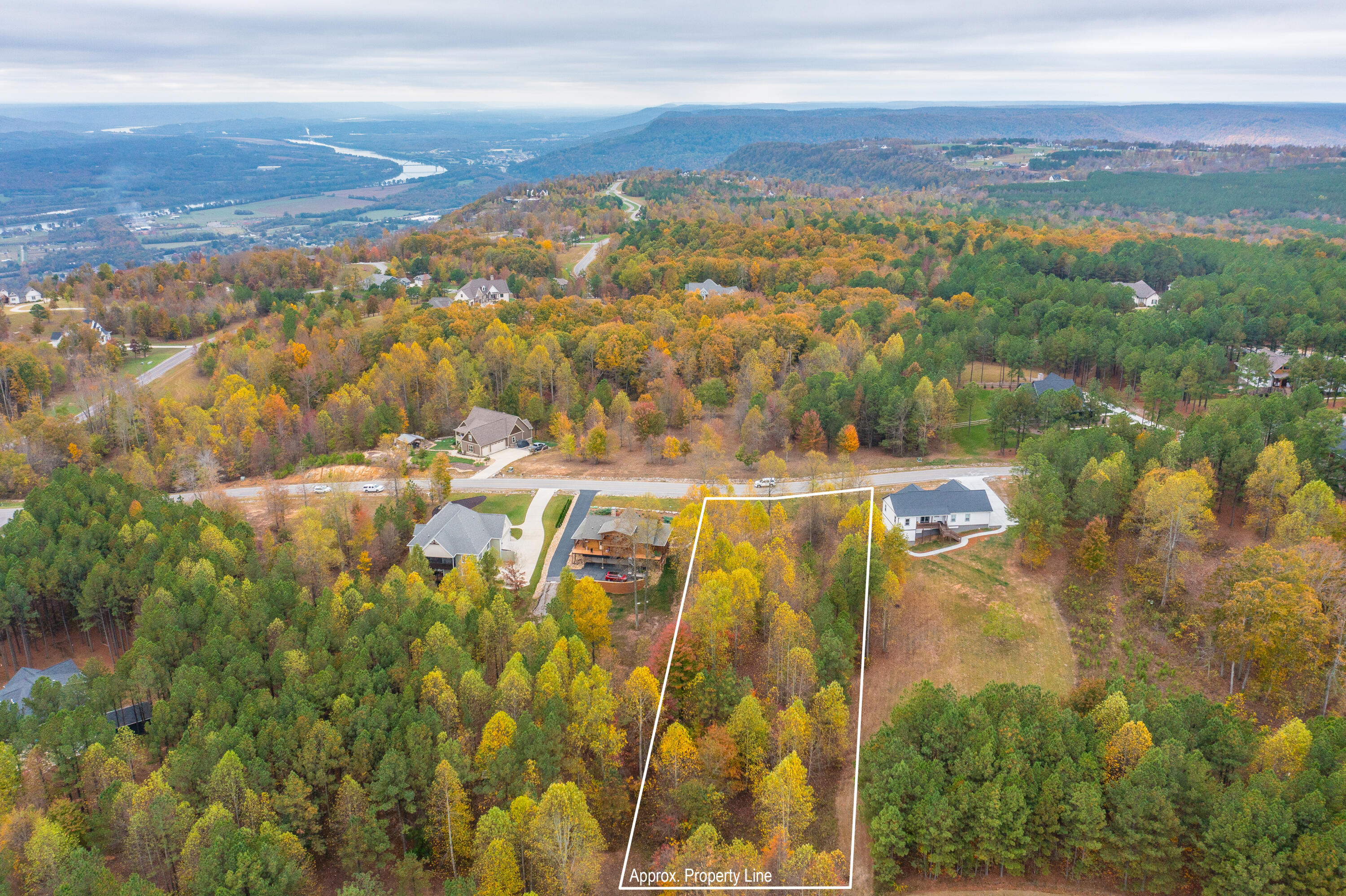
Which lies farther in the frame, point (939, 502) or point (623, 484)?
point (623, 484)

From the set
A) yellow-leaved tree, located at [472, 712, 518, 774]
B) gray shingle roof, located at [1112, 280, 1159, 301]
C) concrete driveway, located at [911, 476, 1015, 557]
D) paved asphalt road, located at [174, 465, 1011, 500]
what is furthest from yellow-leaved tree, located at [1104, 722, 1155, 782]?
gray shingle roof, located at [1112, 280, 1159, 301]

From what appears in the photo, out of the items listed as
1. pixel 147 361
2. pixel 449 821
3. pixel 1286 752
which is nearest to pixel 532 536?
pixel 449 821

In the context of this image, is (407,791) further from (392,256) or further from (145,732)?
(392,256)

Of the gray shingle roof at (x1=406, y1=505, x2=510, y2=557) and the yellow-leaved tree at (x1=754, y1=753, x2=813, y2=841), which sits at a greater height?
the yellow-leaved tree at (x1=754, y1=753, x2=813, y2=841)

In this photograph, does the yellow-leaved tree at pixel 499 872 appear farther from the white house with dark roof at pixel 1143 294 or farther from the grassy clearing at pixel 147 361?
the white house with dark roof at pixel 1143 294

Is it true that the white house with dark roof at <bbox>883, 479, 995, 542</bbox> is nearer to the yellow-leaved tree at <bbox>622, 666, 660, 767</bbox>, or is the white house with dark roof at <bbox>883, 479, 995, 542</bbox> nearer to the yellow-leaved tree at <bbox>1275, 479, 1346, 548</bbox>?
the yellow-leaved tree at <bbox>1275, 479, 1346, 548</bbox>

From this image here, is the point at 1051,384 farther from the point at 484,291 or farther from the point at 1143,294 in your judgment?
the point at 484,291
